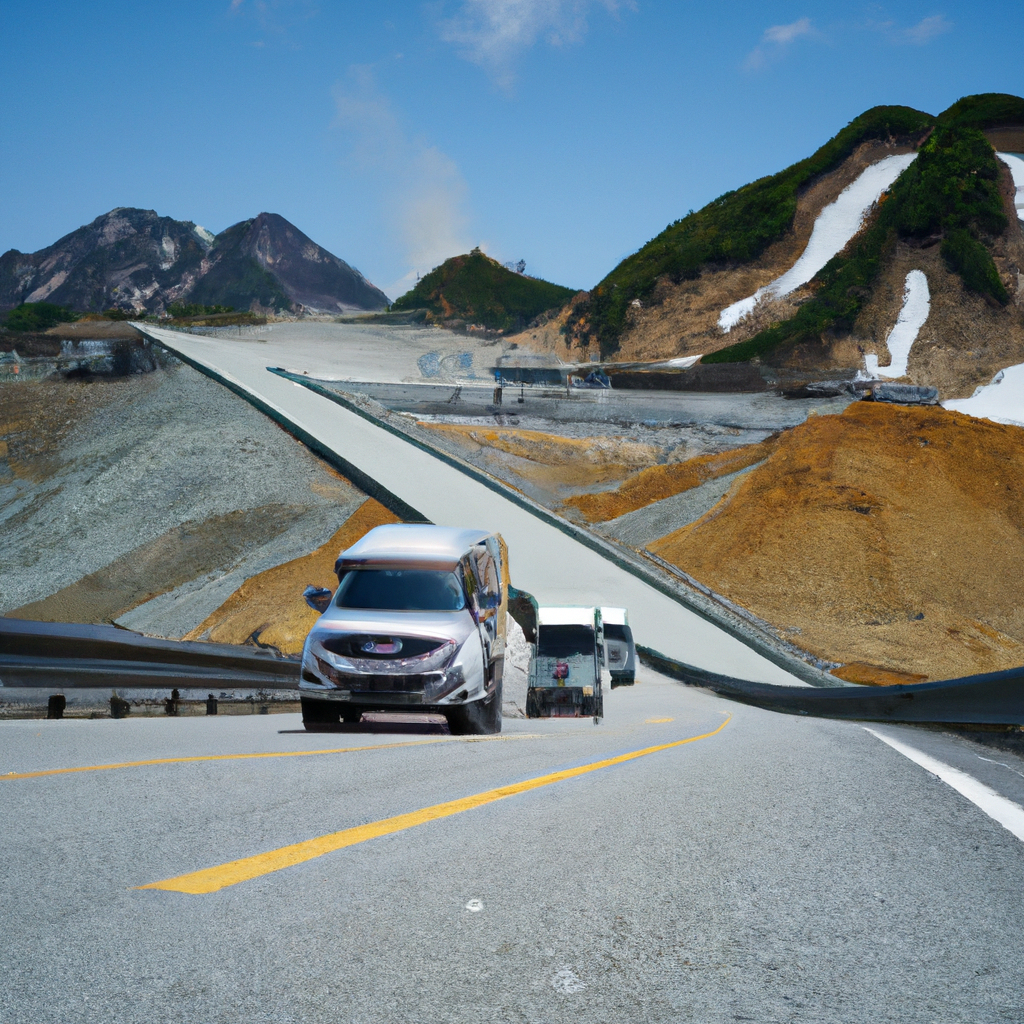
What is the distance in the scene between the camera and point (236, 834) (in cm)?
386

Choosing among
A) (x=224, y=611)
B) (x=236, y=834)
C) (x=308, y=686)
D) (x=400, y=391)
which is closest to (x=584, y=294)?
(x=400, y=391)

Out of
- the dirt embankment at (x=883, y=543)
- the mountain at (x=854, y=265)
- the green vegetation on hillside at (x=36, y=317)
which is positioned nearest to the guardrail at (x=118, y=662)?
the dirt embankment at (x=883, y=543)

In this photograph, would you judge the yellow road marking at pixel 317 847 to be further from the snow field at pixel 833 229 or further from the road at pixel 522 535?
the snow field at pixel 833 229

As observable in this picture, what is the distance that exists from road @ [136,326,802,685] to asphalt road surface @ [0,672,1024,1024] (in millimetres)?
17988

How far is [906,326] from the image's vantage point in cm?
5375

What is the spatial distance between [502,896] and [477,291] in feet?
347

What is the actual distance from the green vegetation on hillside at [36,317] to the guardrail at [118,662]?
55312 mm

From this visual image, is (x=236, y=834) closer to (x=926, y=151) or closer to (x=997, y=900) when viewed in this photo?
(x=997, y=900)

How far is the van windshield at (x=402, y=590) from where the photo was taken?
10159 millimetres

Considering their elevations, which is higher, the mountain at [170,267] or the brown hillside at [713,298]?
the mountain at [170,267]

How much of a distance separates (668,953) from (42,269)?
682 feet

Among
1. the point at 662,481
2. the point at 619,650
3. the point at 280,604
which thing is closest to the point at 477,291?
the point at 662,481

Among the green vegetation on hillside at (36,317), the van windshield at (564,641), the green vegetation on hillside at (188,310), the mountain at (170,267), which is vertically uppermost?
the mountain at (170,267)

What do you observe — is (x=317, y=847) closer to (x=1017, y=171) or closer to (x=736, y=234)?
(x=1017, y=171)
